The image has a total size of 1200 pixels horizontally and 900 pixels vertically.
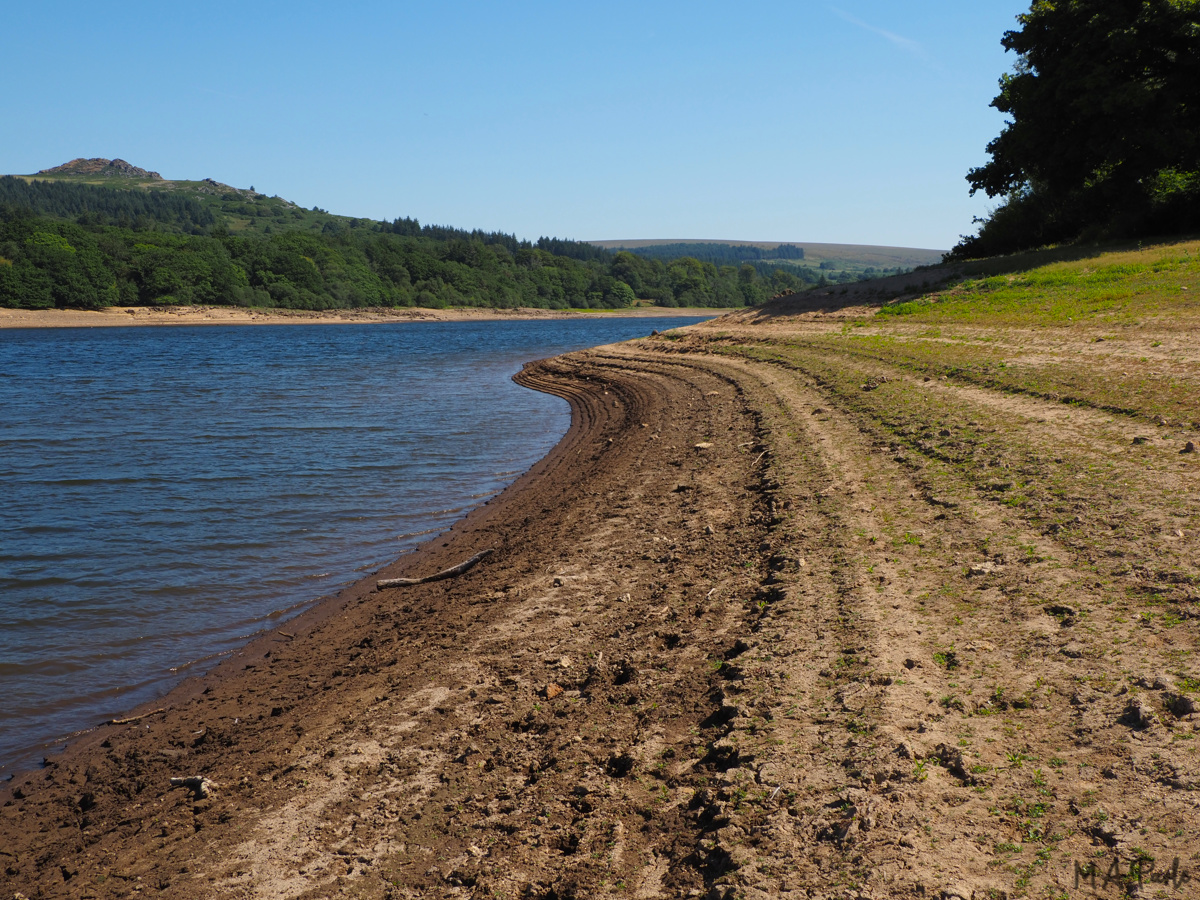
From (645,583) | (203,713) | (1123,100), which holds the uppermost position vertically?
(1123,100)

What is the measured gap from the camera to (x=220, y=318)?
4158 inches

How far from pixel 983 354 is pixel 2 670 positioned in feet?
50.8

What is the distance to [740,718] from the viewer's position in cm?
434

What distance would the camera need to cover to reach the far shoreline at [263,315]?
3570 inches

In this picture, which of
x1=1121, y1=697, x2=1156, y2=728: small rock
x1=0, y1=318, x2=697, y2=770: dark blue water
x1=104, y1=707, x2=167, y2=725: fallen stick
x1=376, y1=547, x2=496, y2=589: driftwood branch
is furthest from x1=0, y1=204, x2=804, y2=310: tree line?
x1=1121, y1=697, x2=1156, y2=728: small rock

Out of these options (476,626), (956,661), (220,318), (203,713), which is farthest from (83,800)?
(220,318)

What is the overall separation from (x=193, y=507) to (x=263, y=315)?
109332mm

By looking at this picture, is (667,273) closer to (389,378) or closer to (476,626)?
(389,378)

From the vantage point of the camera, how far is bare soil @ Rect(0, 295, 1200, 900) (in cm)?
331

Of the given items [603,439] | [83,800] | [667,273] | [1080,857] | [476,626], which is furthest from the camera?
[667,273]

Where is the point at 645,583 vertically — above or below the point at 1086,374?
below

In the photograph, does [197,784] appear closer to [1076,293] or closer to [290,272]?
[1076,293]

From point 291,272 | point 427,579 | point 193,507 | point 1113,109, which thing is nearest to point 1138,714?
point 427,579

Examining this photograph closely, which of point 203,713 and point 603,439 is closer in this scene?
point 203,713
